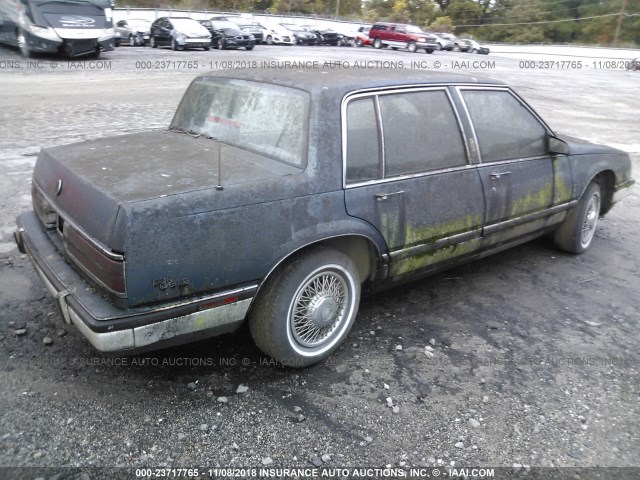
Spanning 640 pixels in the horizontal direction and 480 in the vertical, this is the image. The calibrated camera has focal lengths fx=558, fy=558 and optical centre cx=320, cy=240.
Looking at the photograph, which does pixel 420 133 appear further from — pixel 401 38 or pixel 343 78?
pixel 401 38

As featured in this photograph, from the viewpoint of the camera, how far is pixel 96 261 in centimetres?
263

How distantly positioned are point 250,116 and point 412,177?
1.09 meters

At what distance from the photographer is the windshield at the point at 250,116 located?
10.5 ft

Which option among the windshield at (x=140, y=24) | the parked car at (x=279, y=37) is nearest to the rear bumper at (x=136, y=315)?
the windshield at (x=140, y=24)

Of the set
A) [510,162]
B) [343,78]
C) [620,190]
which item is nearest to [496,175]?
[510,162]

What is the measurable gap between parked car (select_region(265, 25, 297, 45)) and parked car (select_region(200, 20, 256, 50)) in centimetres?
714

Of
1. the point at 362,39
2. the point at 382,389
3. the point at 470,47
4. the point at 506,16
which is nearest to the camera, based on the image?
the point at 382,389

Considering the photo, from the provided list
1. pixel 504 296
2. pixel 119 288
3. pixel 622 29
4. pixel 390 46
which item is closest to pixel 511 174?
pixel 504 296

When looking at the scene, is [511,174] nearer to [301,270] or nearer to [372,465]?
[301,270]

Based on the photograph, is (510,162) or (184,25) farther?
(184,25)

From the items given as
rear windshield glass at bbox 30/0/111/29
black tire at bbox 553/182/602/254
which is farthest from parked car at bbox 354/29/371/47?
black tire at bbox 553/182/602/254

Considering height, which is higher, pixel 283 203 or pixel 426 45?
pixel 426 45

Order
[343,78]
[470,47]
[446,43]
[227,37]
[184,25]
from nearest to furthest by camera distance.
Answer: [343,78]
[184,25]
[227,37]
[446,43]
[470,47]

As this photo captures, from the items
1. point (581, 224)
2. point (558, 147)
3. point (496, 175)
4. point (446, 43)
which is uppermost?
point (446, 43)
